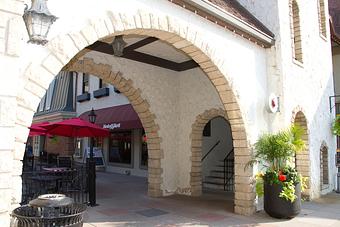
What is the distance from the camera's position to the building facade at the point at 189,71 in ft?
13.2

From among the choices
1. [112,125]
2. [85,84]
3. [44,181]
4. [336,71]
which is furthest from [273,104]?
[85,84]

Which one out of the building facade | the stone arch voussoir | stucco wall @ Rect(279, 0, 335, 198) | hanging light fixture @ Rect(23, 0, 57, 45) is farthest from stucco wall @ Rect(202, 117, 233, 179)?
hanging light fixture @ Rect(23, 0, 57, 45)

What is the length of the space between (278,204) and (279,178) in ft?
1.98

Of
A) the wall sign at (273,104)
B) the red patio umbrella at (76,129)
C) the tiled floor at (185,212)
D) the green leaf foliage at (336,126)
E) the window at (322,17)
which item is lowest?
the tiled floor at (185,212)

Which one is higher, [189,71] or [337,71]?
[337,71]

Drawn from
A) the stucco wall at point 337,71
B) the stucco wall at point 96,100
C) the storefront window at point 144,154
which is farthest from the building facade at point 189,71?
the stucco wall at point 96,100

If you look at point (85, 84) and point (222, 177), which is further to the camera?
point (85, 84)

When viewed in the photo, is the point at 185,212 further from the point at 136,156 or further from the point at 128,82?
the point at 136,156

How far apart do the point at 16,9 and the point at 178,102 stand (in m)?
8.11

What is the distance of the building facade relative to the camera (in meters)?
4.02

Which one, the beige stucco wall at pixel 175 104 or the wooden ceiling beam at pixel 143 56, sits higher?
the wooden ceiling beam at pixel 143 56

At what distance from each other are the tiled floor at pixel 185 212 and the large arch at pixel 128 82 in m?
0.63

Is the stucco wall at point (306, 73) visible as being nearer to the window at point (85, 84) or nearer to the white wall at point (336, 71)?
the white wall at point (336, 71)

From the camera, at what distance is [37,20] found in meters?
3.75
